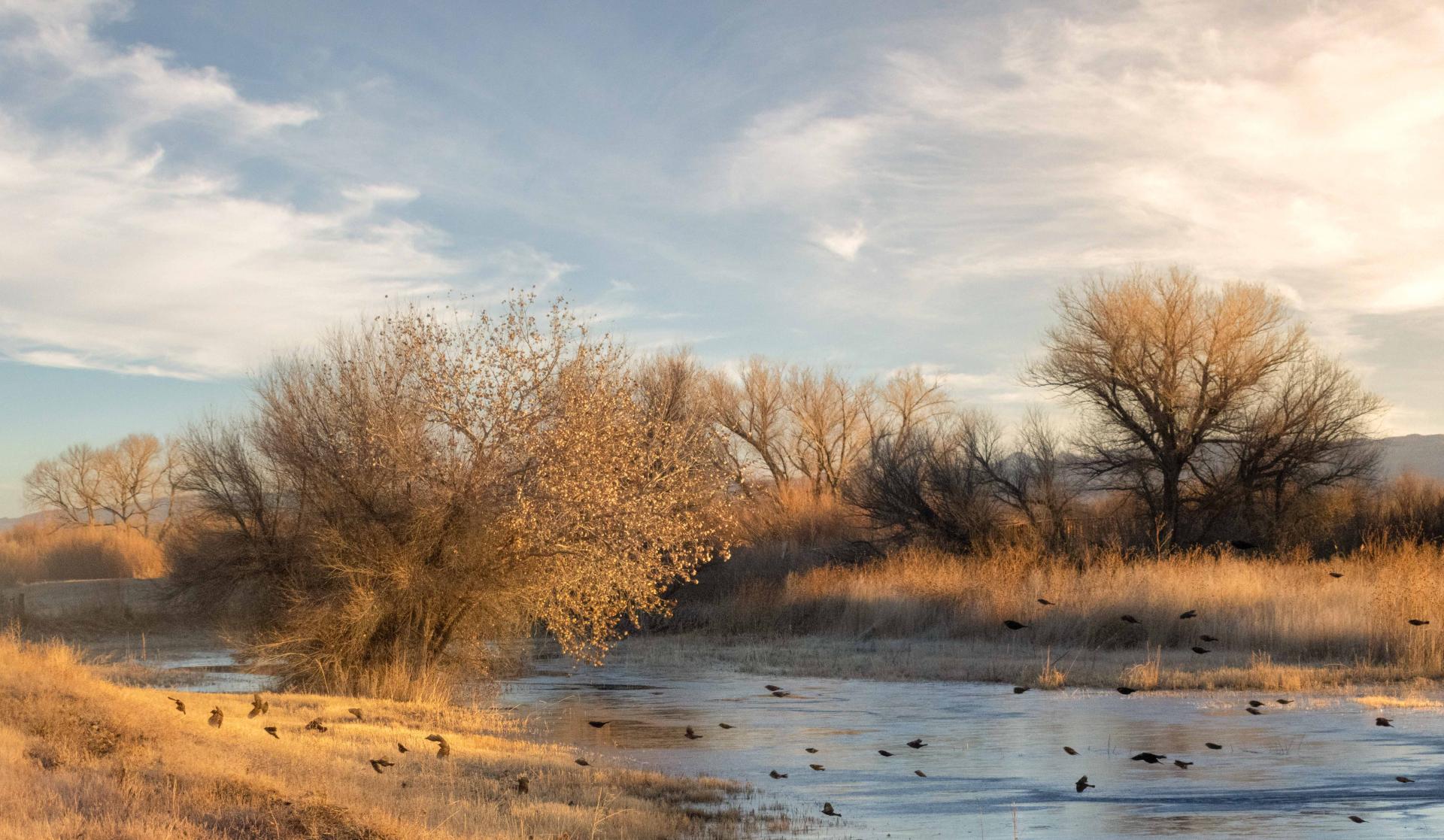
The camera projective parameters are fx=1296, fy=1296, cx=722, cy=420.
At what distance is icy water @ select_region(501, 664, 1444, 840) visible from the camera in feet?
40.2

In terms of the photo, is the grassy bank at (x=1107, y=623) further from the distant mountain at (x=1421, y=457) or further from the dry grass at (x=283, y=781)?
the distant mountain at (x=1421, y=457)

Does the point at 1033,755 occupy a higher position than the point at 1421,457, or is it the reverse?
the point at 1421,457

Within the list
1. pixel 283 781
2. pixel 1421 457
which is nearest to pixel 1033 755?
pixel 283 781

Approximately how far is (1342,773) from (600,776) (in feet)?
27.2

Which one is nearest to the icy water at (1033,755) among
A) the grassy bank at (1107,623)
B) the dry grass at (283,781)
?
the dry grass at (283,781)

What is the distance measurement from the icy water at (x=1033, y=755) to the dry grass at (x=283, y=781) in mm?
1511

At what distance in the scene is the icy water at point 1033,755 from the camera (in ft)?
40.2

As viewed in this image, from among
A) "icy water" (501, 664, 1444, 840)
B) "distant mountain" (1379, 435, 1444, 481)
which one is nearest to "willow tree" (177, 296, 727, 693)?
"icy water" (501, 664, 1444, 840)

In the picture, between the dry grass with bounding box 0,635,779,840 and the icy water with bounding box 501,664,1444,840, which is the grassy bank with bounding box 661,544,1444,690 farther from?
the dry grass with bounding box 0,635,779,840

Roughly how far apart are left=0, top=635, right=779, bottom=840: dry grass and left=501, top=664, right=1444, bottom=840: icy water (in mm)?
1511

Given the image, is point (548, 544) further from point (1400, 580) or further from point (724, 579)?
point (724, 579)

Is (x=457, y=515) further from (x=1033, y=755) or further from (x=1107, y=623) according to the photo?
(x=1107, y=623)

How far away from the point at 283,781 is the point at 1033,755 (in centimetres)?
940

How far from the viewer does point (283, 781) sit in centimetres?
1217
